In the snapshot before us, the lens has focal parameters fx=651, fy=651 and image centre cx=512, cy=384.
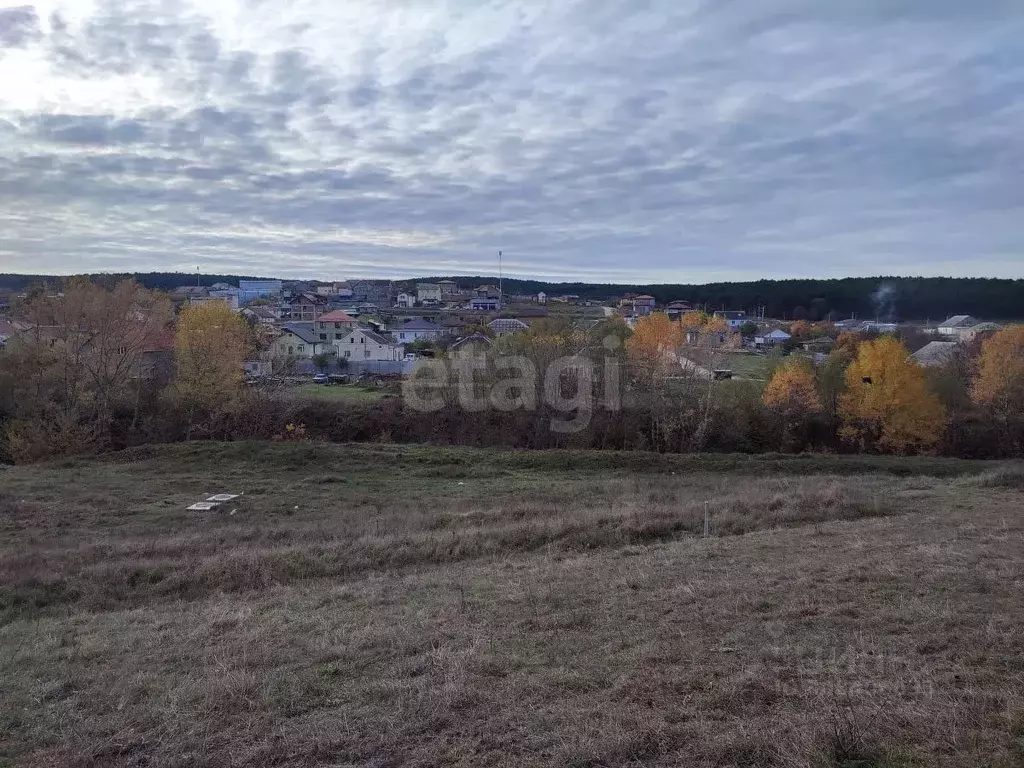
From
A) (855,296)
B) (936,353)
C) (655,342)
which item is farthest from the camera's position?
(855,296)

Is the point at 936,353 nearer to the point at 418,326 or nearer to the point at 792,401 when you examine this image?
the point at 792,401

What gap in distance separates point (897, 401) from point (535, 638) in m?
33.3

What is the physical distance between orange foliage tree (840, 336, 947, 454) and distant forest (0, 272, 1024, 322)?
64.1 m

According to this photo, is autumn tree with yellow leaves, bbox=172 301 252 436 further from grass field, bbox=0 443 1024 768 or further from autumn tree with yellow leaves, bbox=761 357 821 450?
autumn tree with yellow leaves, bbox=761 357 821 450

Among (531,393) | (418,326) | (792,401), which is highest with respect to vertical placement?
(418,326)

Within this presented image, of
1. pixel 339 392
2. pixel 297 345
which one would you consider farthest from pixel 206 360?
pixel 297 345

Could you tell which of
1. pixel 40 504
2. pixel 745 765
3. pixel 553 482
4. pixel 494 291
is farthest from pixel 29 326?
pixel 494 291

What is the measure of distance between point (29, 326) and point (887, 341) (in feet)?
146

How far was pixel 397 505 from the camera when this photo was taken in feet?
63.8

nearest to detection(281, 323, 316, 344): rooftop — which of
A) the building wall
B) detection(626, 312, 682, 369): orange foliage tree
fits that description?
the building wall

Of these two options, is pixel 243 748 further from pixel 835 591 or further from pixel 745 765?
pixel 835 591

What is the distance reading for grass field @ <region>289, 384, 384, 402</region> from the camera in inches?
1590

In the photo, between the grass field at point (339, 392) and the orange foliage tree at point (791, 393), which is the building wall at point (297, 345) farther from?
the orange foliage tree at point (791, 393)

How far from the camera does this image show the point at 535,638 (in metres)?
6.74
